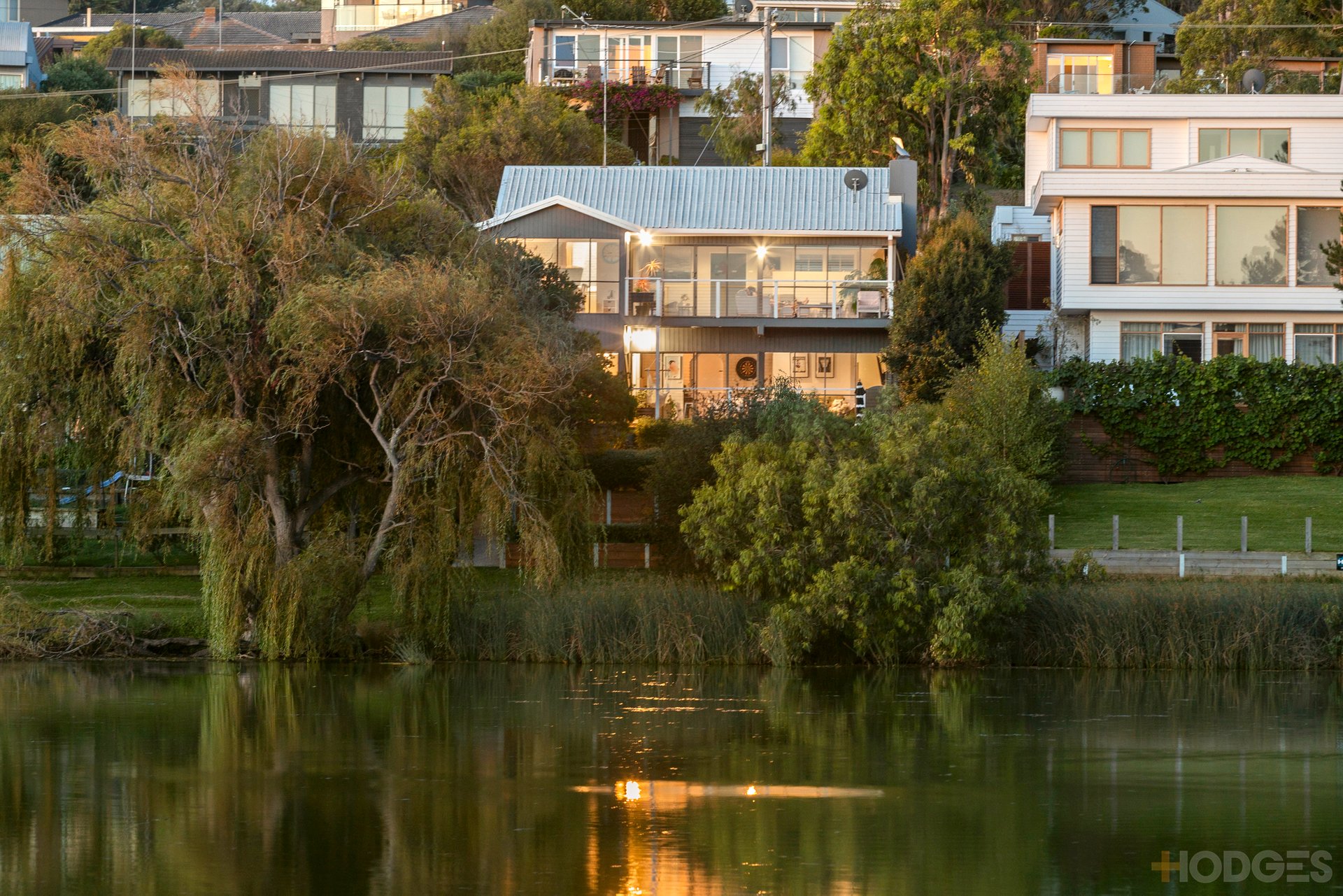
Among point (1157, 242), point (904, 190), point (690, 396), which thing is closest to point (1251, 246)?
point (1157, 242)

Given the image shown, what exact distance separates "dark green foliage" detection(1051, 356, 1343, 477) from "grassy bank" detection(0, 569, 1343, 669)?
1477cm

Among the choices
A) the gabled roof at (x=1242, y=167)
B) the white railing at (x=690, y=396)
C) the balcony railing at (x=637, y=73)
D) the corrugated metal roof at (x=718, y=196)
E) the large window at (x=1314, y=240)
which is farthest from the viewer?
the balcony railing at (x=637, y=73)

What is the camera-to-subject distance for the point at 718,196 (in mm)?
52500

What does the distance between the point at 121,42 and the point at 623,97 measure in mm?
33623

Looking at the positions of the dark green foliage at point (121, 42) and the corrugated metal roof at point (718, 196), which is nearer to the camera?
the corrugated metal roof at point (718, 196)

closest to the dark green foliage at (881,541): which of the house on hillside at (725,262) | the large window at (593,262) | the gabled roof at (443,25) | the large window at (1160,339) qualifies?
the house on hillside at (725,262)

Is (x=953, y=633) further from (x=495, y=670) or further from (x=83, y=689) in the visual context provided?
(x=83, y=689)

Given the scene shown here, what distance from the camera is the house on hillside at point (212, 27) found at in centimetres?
10150

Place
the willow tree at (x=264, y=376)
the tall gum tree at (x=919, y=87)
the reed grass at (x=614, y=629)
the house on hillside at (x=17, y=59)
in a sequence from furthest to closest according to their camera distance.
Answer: the house on hillside at (x=17, y=59) → the tall gum tree at (x=919, y=87) → the reed grass at (x=614, y=629) → the willow tree at (x=264, y=376)

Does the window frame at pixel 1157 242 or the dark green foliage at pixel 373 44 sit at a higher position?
the dark green foliage at pixel 373 44

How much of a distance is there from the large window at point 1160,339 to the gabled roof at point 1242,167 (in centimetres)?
434

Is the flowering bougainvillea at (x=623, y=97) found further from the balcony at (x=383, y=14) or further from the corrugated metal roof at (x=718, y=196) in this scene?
the balcony at (x=383, y=14)

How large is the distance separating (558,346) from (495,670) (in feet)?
20.2

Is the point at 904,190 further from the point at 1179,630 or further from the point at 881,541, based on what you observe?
the point at 1179,630
